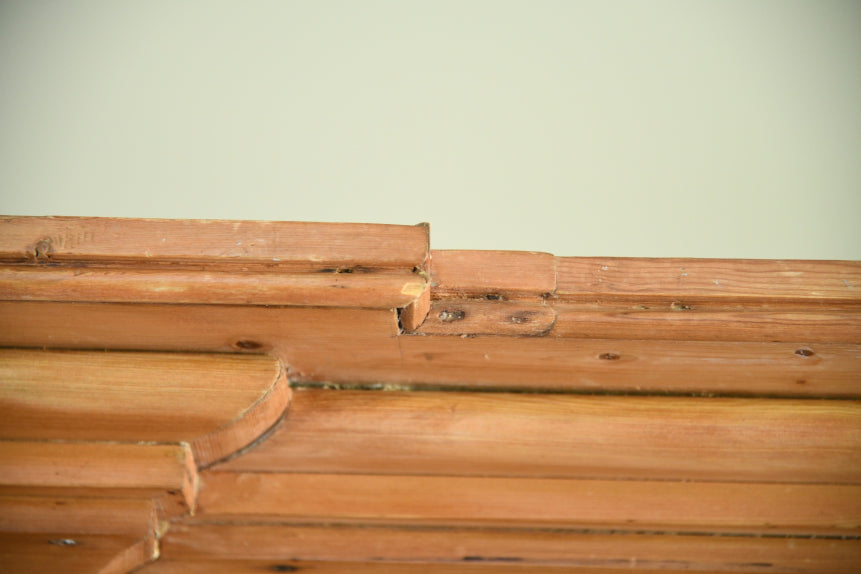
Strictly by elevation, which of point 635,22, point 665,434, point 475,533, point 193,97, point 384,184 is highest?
point 635,22

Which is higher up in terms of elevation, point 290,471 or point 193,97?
point 193,97

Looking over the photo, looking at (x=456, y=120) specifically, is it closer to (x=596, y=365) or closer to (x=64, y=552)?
(x=596, y=365)

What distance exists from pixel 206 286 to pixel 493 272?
14.0 inches

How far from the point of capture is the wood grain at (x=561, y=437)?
0.66 m

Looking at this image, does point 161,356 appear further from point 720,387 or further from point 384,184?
point 720,387

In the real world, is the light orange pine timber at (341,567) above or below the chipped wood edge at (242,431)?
below

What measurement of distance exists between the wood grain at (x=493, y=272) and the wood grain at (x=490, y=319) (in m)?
0.02

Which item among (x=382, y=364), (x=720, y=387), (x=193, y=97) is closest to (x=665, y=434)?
(x=720, y=387)

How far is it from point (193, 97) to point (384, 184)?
1.29ft

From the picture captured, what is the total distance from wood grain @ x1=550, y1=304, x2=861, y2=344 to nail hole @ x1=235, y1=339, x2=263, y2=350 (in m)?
0.39

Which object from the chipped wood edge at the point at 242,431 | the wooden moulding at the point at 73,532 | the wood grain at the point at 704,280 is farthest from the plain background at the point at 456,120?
the wooden moulding at the point at 73,532

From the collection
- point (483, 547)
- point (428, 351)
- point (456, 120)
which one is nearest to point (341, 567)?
point (483, 547)

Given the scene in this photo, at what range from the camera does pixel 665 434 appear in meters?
0.68

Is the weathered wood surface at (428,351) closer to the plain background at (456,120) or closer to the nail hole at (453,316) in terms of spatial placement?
the nail hole at (453,316)
